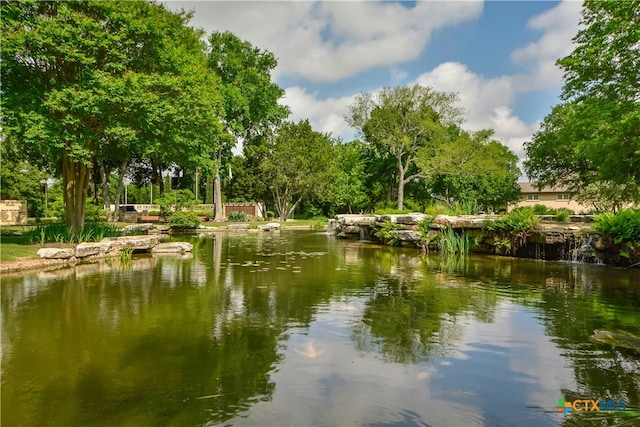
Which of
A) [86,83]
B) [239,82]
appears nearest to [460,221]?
[86,83]

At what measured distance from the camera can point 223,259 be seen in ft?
46.4

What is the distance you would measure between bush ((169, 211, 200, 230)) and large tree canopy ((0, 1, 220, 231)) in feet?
38.4

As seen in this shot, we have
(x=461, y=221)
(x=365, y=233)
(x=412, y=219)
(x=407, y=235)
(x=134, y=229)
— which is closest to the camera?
(x=461, y=221)

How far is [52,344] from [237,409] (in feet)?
10.2

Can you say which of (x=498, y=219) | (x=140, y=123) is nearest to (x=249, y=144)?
(x=140, y=123)

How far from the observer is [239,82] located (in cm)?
3584

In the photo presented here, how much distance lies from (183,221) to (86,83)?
625 inches

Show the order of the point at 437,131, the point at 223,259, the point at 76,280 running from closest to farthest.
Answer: the point at 76,280 < the point at 223,259 < the point at 437,131

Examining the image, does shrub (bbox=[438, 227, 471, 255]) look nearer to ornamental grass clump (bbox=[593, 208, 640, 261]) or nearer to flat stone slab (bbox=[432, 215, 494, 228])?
flat stone slab (bbox=[432, 215, 494, 228])

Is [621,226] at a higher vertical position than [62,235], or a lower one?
higher

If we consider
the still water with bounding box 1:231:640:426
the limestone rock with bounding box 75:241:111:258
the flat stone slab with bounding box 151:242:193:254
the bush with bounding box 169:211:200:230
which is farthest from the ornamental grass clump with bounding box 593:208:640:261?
the bush with bounding box 169:211:200:230

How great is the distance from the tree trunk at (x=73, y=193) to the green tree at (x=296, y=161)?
23.4m

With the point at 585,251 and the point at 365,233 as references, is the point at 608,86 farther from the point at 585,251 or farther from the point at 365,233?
the point at 365,233

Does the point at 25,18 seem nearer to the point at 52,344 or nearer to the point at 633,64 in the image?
the point at 52,344
